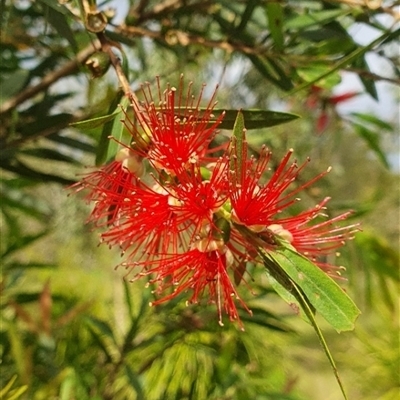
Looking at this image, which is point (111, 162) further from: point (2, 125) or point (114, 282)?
point (114, 282)

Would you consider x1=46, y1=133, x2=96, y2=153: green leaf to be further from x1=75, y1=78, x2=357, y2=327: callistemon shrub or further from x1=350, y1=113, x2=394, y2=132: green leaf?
x1=350, y1=113, x2=394, y2=132: green leaf

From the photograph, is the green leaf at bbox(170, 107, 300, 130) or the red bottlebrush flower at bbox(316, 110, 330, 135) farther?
the red bottlebrush flower at bbox(316, 110, 330, 135)

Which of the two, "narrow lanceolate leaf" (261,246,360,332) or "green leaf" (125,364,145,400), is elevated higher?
"narrow lanceolate leaf" (261,246,360,332)

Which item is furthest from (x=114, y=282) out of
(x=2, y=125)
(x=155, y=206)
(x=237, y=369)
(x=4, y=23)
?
(x=155, y=206)

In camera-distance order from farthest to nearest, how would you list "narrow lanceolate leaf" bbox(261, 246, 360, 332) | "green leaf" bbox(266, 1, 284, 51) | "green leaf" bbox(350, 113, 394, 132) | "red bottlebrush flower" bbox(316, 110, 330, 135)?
"red bottlebrush flower" bbox(316, 110, 330, 135) < "green leaf" bbox(350, 113, 394, 132) < "green leaf" bbox(266, 1, 284, 51) < "narrow lanceolate leaf" bbox(261, 246, 360, 332)

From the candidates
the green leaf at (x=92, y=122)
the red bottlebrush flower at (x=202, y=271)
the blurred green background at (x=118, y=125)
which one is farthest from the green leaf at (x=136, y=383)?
the green leaf at (x=92, y=122)

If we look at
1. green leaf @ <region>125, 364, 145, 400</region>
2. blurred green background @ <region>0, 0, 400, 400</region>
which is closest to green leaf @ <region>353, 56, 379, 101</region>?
blurred green background @ <region>0, 0, 400, 400</region>

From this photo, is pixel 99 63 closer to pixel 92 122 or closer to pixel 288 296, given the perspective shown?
pixel 92 122

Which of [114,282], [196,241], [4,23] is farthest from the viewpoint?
[114,282]
